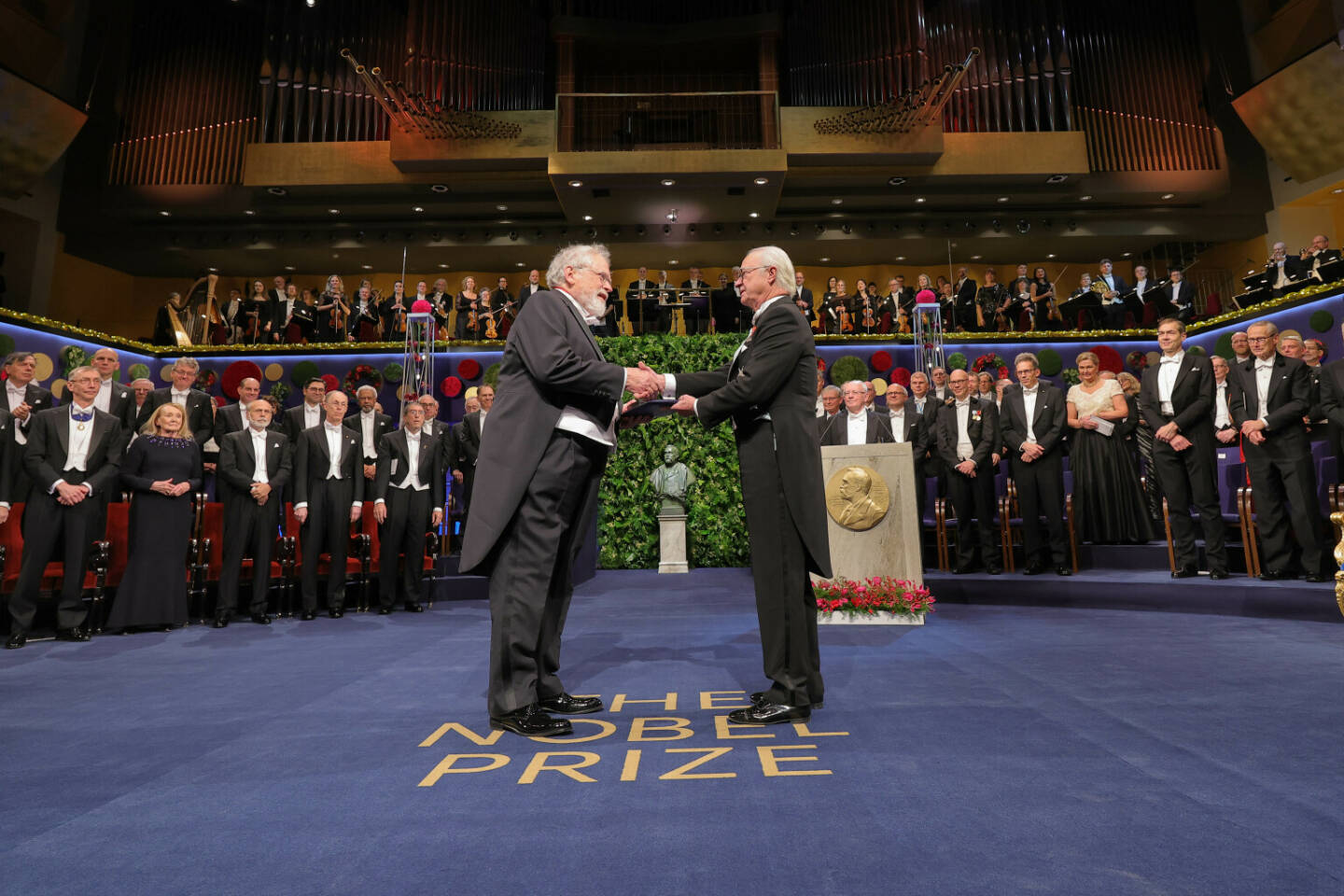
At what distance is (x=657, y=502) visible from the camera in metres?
8.63

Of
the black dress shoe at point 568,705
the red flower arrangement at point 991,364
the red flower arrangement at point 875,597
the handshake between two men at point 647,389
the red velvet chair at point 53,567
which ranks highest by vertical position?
the red flower arrangement at point 991,364

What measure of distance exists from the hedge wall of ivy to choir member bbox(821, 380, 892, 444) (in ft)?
9.13

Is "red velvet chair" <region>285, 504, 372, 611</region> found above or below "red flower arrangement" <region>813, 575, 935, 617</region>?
above

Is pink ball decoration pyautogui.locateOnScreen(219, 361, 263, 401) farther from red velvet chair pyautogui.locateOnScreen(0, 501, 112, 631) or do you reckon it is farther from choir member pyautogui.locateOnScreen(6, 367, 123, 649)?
red velvet chair pyautogui.locateOnScreen(0, 501, 112, 631)

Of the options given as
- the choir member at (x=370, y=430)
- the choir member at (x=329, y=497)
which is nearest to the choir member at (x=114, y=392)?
Answer: the choir member at (x=329, y=497)

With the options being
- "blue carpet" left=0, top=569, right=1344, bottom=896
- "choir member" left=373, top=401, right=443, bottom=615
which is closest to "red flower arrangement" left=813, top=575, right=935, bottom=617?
"blue carpet" left=0, top=569, right=1344, bottom=896

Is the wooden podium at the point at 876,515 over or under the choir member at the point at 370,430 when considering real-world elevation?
under

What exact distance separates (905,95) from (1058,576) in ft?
31.8

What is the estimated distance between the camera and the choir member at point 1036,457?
5754mm

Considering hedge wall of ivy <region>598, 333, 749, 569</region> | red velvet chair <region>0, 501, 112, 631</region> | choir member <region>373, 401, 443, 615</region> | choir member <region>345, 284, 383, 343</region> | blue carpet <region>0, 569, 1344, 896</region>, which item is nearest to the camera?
blue carpet <region>0, 569, 1344, 896</region>

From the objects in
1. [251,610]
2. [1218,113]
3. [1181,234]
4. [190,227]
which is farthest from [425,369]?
[1218,113]

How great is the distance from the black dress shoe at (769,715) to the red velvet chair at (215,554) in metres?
4.34

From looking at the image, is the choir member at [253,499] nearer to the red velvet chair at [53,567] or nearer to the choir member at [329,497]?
the choir member at [329,497]

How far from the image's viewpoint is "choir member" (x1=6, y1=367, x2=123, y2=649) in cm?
451
